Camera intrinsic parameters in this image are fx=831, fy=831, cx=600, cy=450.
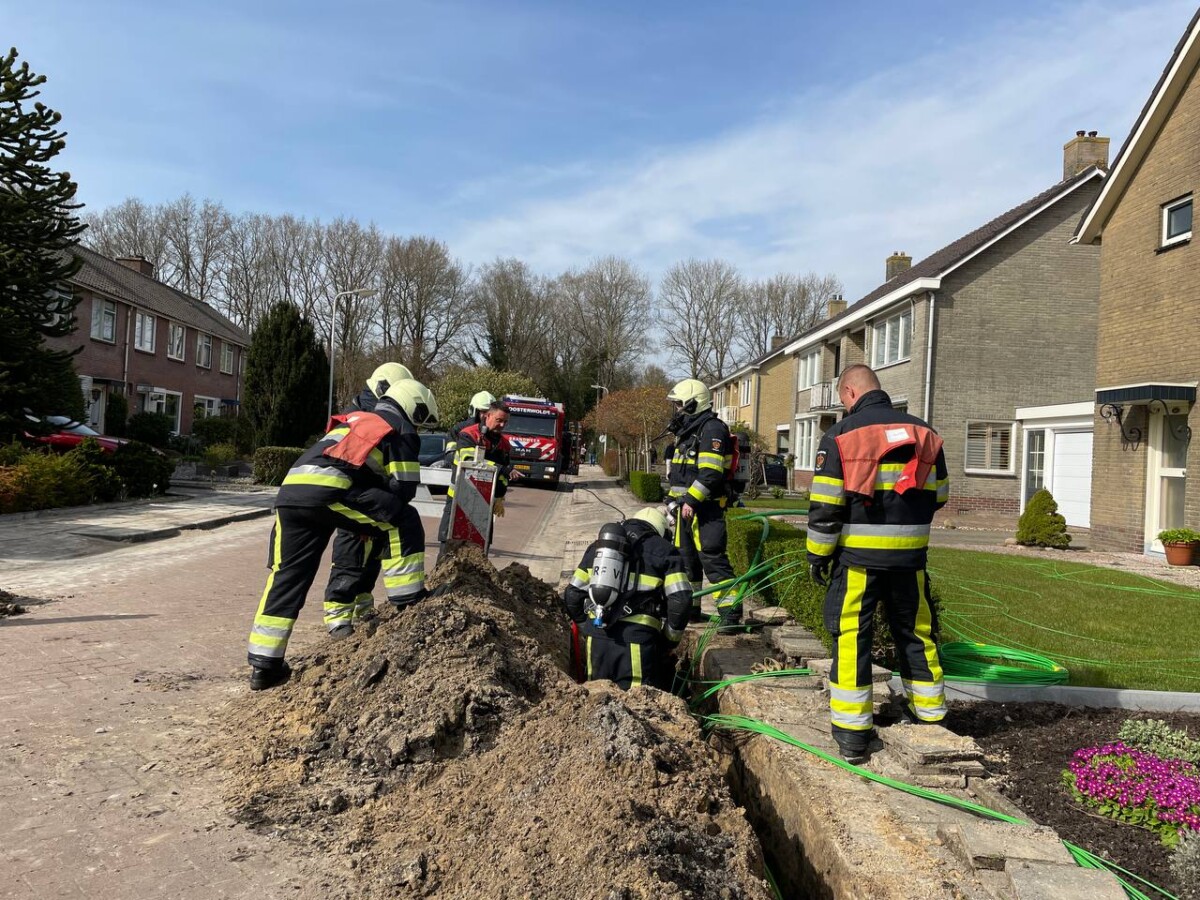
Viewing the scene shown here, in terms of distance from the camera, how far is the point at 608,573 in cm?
473

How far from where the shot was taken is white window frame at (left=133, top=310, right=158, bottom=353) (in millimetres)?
29766

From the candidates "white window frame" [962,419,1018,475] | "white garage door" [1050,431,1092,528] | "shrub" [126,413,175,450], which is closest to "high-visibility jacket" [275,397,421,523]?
"white garage door" [1050,431,1092,528]

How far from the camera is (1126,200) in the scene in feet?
47.7

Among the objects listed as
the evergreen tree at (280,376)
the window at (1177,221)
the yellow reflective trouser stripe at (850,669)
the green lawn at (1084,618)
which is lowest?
the green lawn at (1084,618)

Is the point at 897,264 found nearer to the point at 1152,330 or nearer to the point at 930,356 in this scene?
the point at 930,356

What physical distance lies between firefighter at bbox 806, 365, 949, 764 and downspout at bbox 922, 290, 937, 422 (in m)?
18.9

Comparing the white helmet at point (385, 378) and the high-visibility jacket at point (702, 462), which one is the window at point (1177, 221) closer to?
the high-visibility jacket at point (702, 462)

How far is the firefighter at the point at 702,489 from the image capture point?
255 inches

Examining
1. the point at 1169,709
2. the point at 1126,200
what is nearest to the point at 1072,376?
the point at 1126,200

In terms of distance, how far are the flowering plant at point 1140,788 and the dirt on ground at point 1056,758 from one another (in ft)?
0.15

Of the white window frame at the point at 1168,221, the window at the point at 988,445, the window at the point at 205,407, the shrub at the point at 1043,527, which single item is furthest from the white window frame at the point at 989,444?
the window at the point at 205,407

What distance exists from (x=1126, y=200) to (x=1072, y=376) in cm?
840

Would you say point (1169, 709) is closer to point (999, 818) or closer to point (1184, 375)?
point (999, 818)

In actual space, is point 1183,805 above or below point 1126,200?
below
